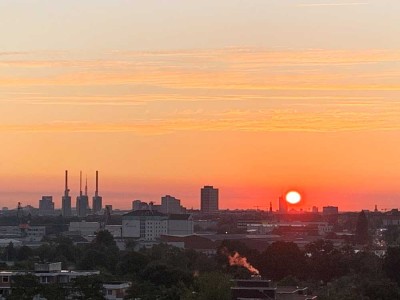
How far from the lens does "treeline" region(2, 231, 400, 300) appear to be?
64625mm

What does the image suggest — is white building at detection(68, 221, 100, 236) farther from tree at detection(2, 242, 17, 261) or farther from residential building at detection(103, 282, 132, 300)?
residential building at detection(103, 282, 132, 300)

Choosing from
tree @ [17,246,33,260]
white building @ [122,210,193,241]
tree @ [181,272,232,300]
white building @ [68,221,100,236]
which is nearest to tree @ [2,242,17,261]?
tree @ [17,246,33,260]

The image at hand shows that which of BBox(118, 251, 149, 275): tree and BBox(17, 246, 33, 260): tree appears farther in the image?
BBox(17, 246, 33, 260): tree

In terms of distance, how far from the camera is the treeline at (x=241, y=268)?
64.6m

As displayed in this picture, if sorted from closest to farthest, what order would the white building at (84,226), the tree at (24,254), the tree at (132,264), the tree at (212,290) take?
the tree at (212,290), the tree at (132,264), the tree at (24,254), the white building at (84,226)

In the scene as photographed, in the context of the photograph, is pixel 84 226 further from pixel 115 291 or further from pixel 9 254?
pixel 115 291

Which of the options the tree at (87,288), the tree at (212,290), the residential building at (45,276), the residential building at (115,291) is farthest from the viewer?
the residential building at (115,291)

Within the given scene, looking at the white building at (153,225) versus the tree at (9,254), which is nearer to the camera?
the tree at (9,254)

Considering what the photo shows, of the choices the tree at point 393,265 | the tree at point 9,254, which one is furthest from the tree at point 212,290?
the tree at point 9,254

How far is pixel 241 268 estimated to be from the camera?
83.1 metres

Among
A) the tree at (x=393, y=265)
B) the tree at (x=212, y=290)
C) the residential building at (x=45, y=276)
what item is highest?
the tree at (x=393, y=265)

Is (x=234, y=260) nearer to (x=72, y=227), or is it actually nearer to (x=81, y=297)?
(x=81, y=297)

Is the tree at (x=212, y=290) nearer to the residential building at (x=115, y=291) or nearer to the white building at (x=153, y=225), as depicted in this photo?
the residential building at (x=115, y=291)

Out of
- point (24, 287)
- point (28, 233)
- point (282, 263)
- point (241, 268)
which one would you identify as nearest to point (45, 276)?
point (24, 287)
